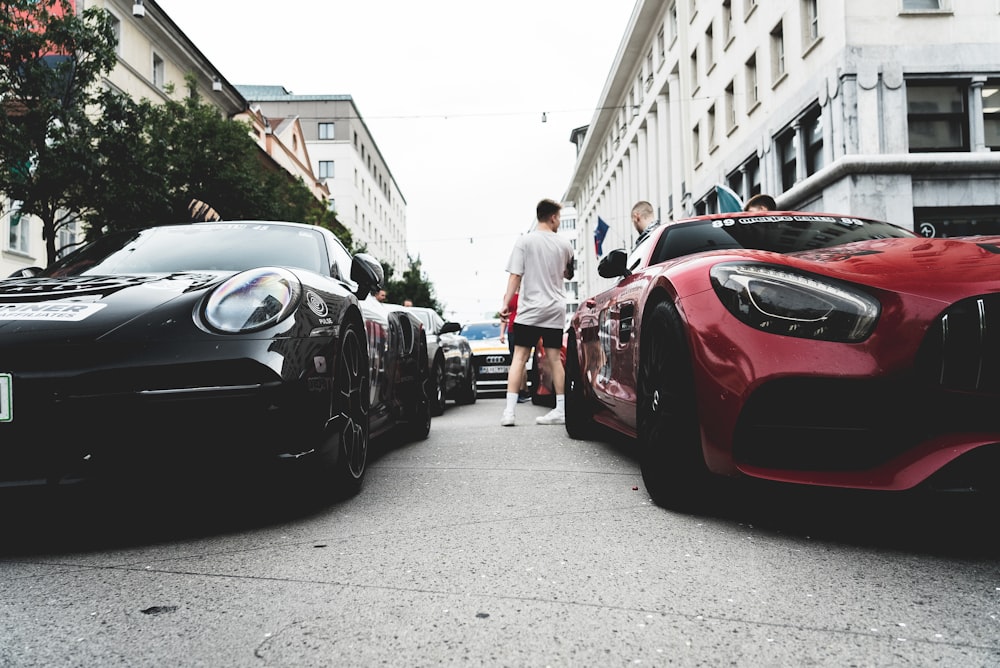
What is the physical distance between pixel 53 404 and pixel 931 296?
8.93ft

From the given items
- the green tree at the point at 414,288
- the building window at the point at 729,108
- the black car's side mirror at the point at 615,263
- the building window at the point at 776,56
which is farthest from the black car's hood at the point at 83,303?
the green tree at the point at 414,288

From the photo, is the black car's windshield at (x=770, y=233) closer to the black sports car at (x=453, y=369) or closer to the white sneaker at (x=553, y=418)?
the white sneaker at (x=553, y=418)

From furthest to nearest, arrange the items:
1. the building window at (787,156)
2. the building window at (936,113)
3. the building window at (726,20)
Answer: the building window at (726,20), the building window at (787,156), the building window at (936,113)

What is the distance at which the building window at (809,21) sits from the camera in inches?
730

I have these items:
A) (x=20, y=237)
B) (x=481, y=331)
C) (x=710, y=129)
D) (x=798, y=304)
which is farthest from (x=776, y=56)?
(x=798, y=304)

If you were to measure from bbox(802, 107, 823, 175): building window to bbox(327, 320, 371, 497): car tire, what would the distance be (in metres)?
16.6

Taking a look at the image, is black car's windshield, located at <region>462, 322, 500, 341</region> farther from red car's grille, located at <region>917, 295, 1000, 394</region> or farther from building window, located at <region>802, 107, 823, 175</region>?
red car's grille, located at <region>917, 295, 1000, 394</region>

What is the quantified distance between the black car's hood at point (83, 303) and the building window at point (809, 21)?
723 inches

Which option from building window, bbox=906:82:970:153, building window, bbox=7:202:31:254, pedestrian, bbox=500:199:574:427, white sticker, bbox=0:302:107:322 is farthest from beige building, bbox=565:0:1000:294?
building window, bbox=7:202:31:254

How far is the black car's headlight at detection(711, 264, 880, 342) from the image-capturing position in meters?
2.56

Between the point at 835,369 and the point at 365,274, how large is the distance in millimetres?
2458

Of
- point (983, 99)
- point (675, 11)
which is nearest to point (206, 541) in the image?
point (983, 99)

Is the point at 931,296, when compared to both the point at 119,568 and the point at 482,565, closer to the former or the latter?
the point at 482,565

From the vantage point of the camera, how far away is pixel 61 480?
8.60 feet
